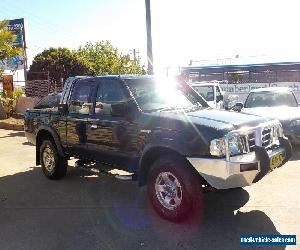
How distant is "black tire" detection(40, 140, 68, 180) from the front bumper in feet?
11.5

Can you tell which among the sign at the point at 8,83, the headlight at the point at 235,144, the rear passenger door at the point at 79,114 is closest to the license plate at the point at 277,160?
the headlight at the point at 235,144

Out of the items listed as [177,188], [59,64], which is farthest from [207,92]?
[59,64]

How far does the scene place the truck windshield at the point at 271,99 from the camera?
10.6m

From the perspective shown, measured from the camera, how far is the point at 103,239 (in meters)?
4.45

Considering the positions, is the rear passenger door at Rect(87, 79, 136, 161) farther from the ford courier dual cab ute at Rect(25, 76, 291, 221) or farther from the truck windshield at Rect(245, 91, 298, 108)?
the truck windshield at Rect(245, 91, 298, 108)

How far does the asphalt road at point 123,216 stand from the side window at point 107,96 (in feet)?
4.69

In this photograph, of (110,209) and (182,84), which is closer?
(110,209)

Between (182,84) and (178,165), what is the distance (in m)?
2.01

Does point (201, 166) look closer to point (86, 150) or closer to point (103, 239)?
point (103, 239)

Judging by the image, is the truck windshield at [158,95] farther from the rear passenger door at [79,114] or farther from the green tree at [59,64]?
the green tree at [59,64]

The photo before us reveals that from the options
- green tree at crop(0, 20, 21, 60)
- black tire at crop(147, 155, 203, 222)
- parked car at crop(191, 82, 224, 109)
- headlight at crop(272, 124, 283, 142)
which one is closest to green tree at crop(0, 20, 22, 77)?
green tree at crop(0, 20, 21, 60)

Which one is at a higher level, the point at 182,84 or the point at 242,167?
the point at 182,84

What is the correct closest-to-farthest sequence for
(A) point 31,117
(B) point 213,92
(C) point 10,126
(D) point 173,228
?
(D) point 173,228 → (A) point 31,117 → (B) point 213,92 → (C) point 10,126

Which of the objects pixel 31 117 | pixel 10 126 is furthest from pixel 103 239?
pixel 10 126
